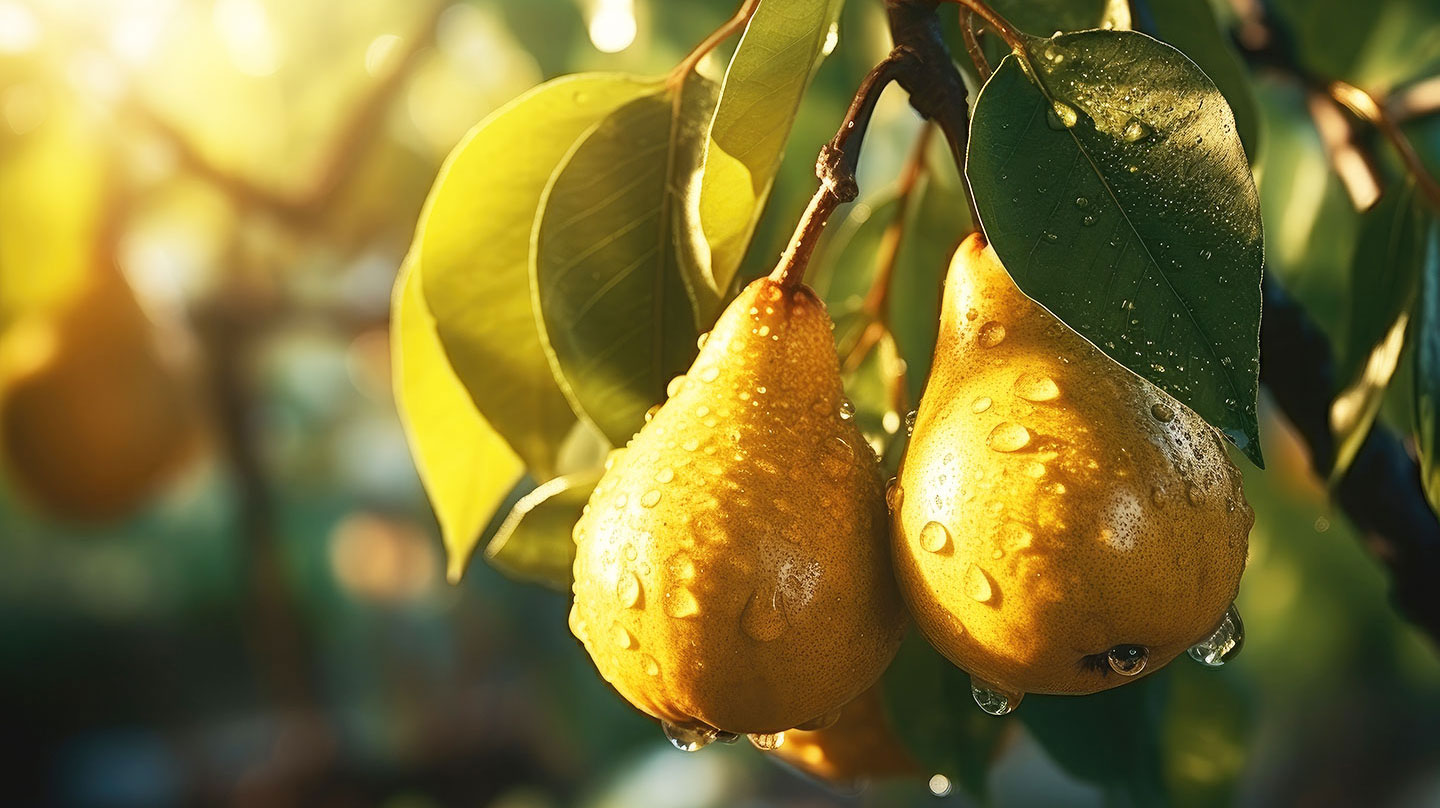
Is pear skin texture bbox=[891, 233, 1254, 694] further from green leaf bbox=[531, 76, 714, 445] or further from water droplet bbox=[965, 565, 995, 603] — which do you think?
green leaf bbox=[531, 76, 714, 445]

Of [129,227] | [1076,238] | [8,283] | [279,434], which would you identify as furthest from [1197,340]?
[279,434]

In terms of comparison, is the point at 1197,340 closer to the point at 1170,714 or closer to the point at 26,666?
the point at 1170,714

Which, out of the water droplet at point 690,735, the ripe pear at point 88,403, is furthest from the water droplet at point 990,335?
the ripe pear at point 88,403

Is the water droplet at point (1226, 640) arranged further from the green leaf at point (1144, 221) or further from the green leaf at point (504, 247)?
the green leaf at point (504, 247)

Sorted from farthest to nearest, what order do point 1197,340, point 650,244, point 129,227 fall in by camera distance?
point 129,227, point 650,244, point 1197,340

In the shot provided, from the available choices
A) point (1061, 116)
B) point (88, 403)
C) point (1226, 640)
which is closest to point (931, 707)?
point (1226, 640)
